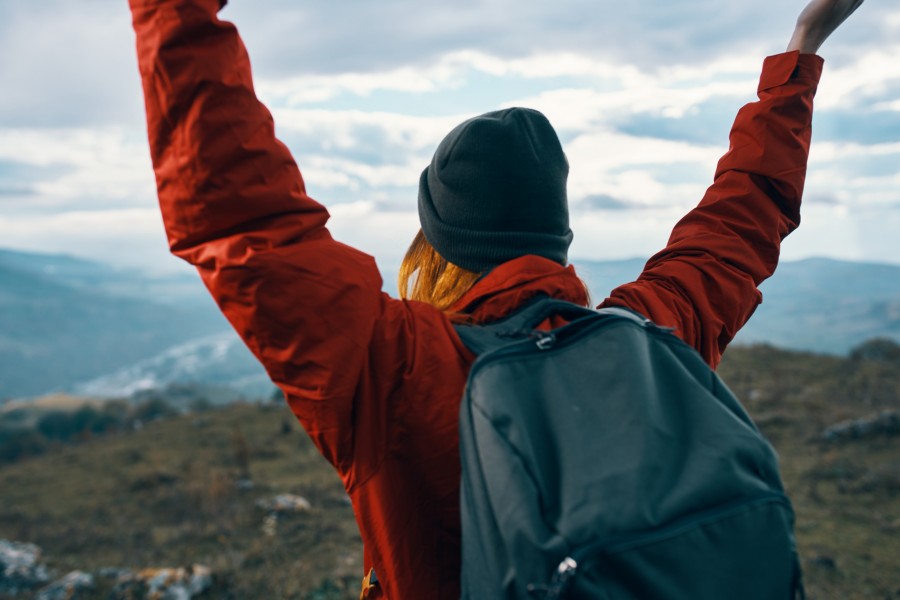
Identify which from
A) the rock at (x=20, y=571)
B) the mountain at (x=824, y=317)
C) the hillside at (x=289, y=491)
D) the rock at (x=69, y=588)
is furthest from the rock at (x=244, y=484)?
the mountain at (x=824, y=317)

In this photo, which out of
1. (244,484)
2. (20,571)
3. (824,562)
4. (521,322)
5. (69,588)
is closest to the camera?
(521,322)

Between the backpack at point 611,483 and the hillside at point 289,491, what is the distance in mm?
5159

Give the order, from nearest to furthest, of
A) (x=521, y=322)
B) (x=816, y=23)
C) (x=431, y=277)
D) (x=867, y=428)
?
1. (x=521, y=322)
2. (x=431, y=277)
3. (x=816, y=23)
4. (x=867, y=428)

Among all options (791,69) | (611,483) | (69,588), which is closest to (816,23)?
(791,69)

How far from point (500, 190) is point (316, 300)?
513mm

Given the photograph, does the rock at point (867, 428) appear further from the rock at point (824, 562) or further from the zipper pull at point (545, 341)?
the zipper pull at point (545, 341)

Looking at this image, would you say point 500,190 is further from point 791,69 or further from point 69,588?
point 69,588

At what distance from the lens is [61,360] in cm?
18225

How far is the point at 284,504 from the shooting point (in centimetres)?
864

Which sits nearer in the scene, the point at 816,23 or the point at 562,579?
the point at 562,579

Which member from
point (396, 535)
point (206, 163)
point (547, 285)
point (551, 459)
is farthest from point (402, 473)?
point (206, 163)

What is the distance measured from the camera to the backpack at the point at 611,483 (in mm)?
1073

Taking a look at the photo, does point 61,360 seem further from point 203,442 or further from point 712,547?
point 712,547

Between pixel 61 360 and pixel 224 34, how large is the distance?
8226 inches
